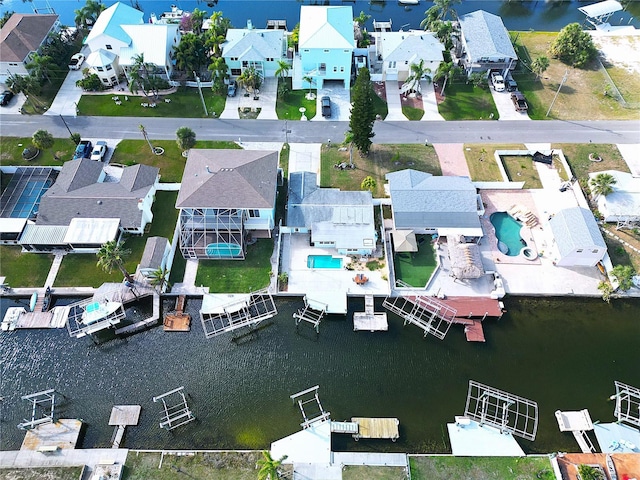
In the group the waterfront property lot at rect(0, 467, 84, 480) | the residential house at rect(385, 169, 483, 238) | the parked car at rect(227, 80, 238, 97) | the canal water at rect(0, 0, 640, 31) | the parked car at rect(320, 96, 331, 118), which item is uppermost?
the canal water at rect(0, 0, 640, 31)

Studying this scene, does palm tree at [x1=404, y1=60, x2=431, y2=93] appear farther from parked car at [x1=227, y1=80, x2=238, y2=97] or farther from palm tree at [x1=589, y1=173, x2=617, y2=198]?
palm tree at [x1=589, y1=173, x2=617, y2=198]

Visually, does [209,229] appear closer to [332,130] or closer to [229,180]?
[229,180]

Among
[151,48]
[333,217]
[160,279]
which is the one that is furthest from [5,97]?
[333,217]

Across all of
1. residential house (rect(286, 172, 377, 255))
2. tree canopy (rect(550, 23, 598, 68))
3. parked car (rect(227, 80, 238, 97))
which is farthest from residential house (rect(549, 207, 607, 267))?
parked car (rect(227, 80, 238, 97))

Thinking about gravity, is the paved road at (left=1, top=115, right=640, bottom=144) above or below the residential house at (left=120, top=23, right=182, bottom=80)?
below

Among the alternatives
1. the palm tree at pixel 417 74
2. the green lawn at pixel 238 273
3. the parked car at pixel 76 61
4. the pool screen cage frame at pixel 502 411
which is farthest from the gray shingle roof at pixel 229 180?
the parked car at pixel 76 61

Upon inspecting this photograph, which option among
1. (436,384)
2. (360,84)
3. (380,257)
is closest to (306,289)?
(380,257)
